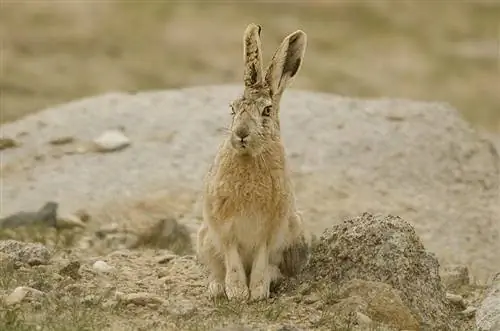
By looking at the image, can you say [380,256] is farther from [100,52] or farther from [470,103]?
[100,52]

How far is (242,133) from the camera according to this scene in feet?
25.7

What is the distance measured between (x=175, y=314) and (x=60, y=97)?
50.4 ft

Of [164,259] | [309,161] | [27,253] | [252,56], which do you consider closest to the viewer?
[252,56]

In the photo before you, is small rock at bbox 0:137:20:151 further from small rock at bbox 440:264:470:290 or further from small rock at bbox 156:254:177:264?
small rock at bbox 440:264:470:290

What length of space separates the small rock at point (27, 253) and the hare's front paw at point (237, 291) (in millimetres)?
1488

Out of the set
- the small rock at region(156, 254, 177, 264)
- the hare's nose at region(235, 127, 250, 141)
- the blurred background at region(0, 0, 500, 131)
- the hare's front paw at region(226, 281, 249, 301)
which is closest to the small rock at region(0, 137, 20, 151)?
the blurred background at region(0, 0, 500, 131)

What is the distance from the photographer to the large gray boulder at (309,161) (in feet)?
46.1

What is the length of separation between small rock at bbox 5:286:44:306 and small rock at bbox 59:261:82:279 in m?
0.63

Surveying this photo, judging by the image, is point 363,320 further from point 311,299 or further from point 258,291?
point 258,291

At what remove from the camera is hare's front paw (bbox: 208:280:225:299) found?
841cm

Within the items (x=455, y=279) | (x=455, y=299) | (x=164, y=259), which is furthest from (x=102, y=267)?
(x=455, y=279)

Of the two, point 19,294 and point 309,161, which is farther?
point 309,161

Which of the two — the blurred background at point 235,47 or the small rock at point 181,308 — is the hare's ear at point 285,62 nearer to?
the small rock at point 181,308

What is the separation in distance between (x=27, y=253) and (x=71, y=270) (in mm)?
373
